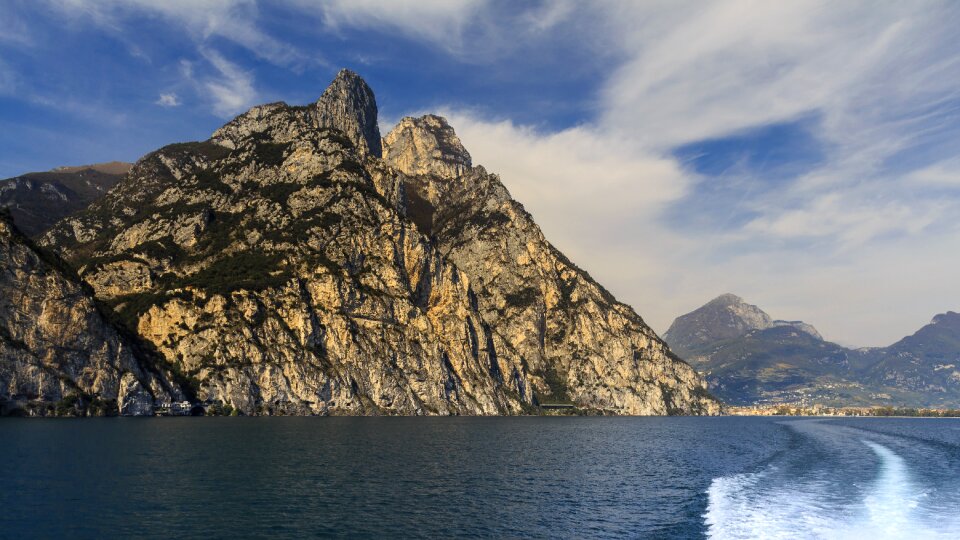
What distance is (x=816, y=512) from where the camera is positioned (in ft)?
174

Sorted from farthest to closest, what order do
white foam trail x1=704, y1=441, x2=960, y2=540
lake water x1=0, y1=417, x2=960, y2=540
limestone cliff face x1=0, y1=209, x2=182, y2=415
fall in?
limestone cliff face x1=0, y1=209, x2=182, y2=415 → lake water x1=0, y1=417, x2=960, y2=540 → white foam trail x1=704, y1=441, x2=960, y2=540

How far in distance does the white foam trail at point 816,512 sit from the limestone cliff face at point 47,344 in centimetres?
18768

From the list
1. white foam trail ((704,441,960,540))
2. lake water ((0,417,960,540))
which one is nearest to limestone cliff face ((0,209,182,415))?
lake water ((0,417,960,540))

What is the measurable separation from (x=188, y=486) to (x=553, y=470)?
4754 cm

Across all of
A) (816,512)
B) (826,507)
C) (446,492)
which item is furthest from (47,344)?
(826,507)

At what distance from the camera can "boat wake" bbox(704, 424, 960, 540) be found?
1821 inches

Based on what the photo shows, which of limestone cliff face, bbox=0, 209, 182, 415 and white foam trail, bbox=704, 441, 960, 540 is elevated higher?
limestone cliff face, bbox=0, 209, 182, 415

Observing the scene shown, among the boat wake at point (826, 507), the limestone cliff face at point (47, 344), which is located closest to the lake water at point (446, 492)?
the boat wake at point (826, 507)

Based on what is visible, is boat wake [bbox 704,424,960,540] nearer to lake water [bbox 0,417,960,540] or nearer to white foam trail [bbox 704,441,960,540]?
white foam trail [bbox 704,441,960,540]

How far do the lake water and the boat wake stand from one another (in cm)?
19

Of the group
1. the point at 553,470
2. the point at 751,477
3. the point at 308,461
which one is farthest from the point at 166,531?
the point at 751,477

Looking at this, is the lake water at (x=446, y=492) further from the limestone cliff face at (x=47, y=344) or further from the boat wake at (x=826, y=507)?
the limestone cliff face at (x=47, y=344)

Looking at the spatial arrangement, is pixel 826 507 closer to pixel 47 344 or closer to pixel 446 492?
pixel 446 492

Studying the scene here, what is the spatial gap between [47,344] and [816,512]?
208825mm
